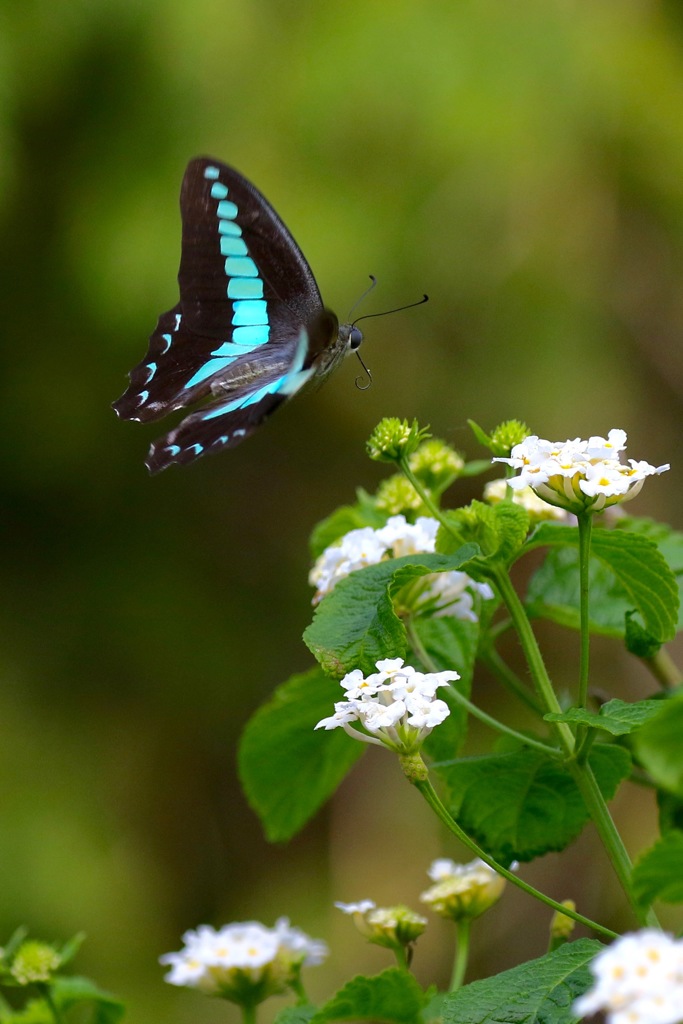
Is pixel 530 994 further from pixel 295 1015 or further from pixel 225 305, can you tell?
pixel 225 305

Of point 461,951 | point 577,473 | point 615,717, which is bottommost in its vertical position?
point 461,951

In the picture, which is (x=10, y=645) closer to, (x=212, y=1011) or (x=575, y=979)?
(x=212, y=1011)

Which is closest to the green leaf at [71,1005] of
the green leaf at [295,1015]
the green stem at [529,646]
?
the green leaf at [295,1015]

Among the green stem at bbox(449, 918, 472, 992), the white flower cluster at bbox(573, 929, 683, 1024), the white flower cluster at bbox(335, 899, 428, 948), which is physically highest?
the white flower cluster at bbox(573, 929, 683, 1024)

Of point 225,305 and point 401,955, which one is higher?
point 225,305

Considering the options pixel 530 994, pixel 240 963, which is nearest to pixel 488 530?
pixel 530 994

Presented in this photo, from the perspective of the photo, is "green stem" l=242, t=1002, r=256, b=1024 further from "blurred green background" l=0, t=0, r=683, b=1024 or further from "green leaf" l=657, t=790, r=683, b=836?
"blurred green background" l=0, t=0, r=683, b=1024

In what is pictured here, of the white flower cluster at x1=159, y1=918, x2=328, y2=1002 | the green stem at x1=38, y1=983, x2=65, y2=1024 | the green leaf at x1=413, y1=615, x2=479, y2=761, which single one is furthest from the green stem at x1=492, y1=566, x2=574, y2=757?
the green stem at x1=38, y1=983, x2=65, y2=1024

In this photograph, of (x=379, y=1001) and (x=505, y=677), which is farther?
(x=505, y=677)

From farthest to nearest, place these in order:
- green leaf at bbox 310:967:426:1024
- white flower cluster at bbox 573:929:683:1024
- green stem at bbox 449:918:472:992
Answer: green stem at bbox 449:918:472:992
green leaf at bbox 310:967:426:1024
white flower cluster at bbox 573:929:683:1024
